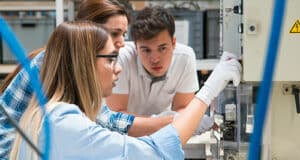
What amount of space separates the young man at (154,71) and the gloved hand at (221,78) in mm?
660

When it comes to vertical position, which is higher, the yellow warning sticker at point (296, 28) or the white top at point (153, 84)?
the yellow warning sticker at point (296, 28)

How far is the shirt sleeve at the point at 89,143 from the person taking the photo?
113 cm

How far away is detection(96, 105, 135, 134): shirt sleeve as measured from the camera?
5.33 ft

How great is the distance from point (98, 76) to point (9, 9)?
1856 mm

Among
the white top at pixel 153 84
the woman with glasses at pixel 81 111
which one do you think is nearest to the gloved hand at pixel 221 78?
the woman with glasses at pixel 81 111

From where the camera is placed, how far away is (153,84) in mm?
2191

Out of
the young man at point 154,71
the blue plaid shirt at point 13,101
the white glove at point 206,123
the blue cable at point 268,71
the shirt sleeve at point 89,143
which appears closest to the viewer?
the blue cable at point 268,71

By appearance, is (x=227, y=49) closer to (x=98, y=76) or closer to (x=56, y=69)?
(x=98, y=76)

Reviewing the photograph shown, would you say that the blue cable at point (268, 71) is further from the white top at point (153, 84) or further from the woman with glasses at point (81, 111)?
the white top at point (153, 84)

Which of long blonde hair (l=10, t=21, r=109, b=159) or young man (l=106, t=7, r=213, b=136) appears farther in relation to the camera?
young man (l=106, t=7, r=213, b=136)

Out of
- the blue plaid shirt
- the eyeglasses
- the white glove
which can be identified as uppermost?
the eyeglasses

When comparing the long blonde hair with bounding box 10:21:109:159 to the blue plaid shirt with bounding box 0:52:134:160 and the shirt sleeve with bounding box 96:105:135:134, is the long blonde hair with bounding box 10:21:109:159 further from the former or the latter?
the shirt sleeve with bounding box 96:105:135:134

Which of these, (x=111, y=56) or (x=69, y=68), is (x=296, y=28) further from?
(x=69, y=68)

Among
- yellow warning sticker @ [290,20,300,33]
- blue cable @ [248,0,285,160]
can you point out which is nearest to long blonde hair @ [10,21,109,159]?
yellow warning sticker @ [290,20,300,33]
